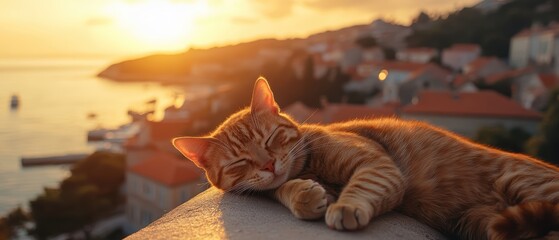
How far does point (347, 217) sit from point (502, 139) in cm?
1548

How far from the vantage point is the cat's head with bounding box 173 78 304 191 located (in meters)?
1.94

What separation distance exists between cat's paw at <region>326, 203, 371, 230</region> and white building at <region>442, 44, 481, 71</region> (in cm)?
3526

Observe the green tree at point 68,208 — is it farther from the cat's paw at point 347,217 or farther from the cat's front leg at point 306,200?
the cat's paw at point 347,217

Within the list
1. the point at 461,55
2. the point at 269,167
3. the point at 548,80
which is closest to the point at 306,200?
the point at 269,167

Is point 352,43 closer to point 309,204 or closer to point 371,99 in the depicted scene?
point 371,99

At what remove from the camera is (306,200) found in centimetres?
161

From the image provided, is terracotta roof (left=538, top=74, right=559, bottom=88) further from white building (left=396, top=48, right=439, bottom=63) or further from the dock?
the dock

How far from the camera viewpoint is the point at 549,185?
1747 mm

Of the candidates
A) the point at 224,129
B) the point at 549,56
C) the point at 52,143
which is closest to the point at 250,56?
the point at 52,143

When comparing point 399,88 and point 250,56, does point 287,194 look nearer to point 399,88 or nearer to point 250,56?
point 399,88

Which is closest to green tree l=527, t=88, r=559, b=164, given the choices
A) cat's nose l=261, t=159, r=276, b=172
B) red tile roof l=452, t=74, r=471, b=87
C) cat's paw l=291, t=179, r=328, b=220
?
red tile roof l=452, t=74, r=471, b=87

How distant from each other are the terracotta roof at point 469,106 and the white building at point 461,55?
51.8 ft

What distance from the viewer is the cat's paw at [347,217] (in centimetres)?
146

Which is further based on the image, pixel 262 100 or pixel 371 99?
pixel 371 99
